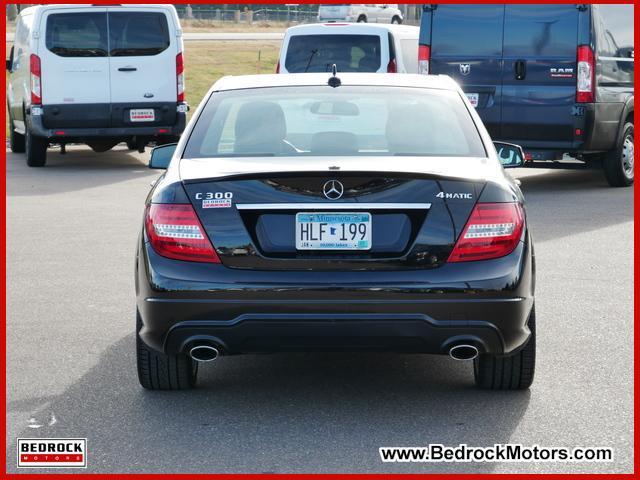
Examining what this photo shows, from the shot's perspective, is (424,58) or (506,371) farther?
(424,58)

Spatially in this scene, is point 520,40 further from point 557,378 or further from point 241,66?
point 241,66

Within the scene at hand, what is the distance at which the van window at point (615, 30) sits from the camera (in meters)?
15.0

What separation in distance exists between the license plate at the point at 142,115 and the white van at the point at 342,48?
2014 mm

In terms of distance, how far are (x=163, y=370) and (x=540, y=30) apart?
9719 mm

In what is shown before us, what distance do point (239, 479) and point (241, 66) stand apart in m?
35.6

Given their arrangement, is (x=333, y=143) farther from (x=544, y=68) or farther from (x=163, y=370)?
(x=544, y=68)

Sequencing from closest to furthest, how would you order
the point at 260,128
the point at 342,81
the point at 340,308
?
the point at 340,308 < the point at 260,128 < the point at 342,81

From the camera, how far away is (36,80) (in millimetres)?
18531

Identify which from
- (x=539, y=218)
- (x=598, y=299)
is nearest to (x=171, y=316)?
(x=598, y=299)

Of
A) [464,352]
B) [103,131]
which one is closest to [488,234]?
[464,352]

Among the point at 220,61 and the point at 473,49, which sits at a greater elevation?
the point at 473,49

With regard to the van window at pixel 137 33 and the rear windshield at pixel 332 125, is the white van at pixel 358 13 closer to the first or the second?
the van window at pixel 137 33

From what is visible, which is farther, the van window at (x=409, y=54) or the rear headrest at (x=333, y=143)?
the van window at (x=409, y=54)

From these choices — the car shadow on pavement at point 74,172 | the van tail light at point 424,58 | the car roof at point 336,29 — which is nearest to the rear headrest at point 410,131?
the van tail light at point 424,58
